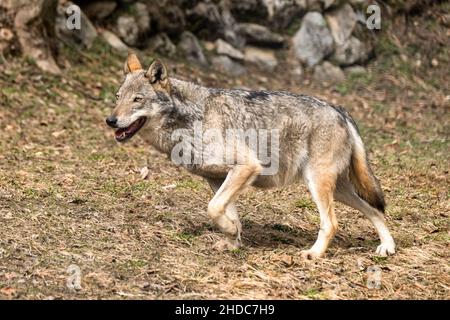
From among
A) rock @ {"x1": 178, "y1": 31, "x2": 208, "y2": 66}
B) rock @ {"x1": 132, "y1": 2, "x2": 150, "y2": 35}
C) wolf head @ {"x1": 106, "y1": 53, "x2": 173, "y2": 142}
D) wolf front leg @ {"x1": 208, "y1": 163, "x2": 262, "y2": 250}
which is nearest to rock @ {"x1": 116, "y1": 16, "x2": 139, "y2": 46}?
rock @ {"x1": 132, "y1": 2, "x2": 150, "y2": 35}

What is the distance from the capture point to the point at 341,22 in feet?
64.5

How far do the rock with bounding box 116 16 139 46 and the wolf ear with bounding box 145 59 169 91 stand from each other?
970 cm

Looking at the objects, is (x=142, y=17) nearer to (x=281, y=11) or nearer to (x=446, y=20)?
(x=281, y=11)

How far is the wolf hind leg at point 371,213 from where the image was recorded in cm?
734

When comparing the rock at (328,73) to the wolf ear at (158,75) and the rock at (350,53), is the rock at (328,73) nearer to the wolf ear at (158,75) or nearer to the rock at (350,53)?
the rock at (350,53)

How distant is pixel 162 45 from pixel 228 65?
5.60 ft

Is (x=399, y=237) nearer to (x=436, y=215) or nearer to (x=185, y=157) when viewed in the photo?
(x=436, y=215)

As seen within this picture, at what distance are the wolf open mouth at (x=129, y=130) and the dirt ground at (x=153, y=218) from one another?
0.98 metres

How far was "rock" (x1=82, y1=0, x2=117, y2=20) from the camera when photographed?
1641 centimetres

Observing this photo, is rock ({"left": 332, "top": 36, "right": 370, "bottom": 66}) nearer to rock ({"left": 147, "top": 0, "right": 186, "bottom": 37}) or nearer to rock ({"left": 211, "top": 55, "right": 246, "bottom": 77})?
rock ({"left": 211, "top": 55, "right": 246, "bottom": 77})

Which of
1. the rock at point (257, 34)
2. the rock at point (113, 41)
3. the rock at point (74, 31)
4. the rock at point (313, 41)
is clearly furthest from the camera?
the rock at point (313, 41)

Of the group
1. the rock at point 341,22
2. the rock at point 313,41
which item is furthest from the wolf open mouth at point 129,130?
the rock at point 341,22

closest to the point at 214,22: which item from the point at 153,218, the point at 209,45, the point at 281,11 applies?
the point at 209,45

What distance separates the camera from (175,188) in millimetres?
9422
